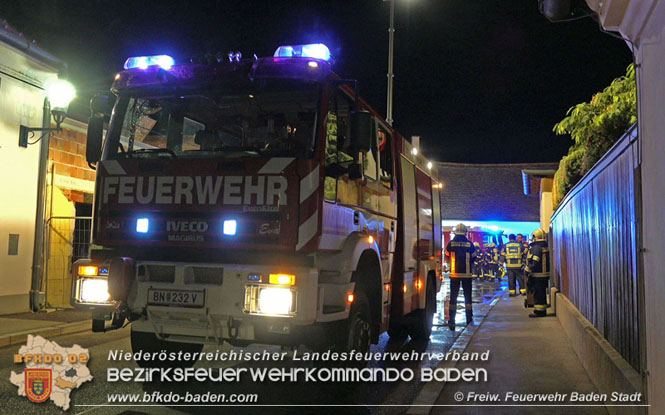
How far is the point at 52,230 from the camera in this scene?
39.9ft

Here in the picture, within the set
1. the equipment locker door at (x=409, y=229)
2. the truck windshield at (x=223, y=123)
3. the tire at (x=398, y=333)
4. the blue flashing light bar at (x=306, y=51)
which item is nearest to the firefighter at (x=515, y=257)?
the tire at (x=398, y=333)

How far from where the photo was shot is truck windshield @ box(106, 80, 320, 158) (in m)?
5.58

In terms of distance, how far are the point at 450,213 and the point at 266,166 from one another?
44.3m

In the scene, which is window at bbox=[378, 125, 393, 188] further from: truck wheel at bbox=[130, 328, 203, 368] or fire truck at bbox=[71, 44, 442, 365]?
truck wheel at bbox=[130, 328, 203, 368]

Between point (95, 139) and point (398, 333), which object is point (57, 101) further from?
point (398, 333)

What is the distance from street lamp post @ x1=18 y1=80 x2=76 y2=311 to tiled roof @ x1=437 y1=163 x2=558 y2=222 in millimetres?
38433

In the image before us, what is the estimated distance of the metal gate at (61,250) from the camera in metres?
12.1

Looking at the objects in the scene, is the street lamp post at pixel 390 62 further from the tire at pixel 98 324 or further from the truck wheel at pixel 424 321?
the tire at pixel 98 324

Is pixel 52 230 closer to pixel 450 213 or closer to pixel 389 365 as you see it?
pixel 389 365

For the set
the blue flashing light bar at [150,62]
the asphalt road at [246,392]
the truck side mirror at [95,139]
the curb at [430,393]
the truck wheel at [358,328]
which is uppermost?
the blue flashing light bar at [150,62]

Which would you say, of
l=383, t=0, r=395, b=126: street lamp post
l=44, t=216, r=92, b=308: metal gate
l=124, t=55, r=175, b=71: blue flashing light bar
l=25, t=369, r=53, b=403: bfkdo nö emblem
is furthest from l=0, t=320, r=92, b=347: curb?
l=383, t=0, r=395, b=126: street lamp post

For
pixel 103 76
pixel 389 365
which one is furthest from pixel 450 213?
pixel 389 365

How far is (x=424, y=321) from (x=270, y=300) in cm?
494

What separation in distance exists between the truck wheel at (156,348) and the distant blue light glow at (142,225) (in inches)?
42.4
